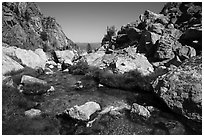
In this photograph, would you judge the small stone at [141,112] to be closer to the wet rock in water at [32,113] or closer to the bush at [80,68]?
the wet rock in water at [32,113]

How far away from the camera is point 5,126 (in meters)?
11.8

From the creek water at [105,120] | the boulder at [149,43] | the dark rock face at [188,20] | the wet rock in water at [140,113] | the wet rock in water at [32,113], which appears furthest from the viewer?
the boulder at [149,43]

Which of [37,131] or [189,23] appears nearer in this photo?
[37,131]

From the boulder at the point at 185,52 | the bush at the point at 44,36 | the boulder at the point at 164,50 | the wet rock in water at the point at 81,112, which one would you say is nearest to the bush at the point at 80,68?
the boulder at the point at 164,50

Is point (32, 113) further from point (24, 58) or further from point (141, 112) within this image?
point (24, 58)

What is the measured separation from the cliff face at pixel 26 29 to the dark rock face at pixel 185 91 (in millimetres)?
55804

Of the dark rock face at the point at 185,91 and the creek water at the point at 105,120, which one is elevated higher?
the dark rock face at the point at 185,91

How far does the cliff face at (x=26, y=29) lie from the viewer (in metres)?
69.3

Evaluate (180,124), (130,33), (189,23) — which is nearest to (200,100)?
(180,124)

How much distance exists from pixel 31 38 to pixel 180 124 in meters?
80.4

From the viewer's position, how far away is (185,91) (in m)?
12.4

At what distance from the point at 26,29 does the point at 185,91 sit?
3348 inches

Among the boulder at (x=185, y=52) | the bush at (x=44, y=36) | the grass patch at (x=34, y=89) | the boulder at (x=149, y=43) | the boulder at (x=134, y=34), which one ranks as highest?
the bush at (x=44, y=36)

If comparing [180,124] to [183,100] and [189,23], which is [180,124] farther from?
[189,23]
